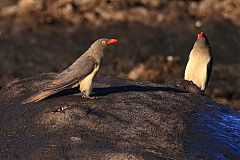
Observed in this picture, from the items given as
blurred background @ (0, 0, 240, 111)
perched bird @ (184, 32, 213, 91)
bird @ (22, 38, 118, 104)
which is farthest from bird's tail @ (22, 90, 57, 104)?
blurred background @ (0, 0, 240, 111)

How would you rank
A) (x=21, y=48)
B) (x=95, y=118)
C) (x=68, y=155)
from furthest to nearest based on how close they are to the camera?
(x=21, y=48)
(x=95, y=118)
(x=68, y=155)

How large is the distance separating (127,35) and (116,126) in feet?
42.8

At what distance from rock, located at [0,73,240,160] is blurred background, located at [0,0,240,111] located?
7.66 metres

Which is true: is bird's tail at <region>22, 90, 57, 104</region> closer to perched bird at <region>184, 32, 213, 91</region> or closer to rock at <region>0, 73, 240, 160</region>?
rock at <region>0, 73, 240, 160</region>

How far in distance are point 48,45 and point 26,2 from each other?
2.63 meters

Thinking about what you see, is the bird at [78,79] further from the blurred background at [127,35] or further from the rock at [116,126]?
the blurred background at [127,35]

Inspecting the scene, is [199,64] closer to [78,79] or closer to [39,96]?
[78,79]

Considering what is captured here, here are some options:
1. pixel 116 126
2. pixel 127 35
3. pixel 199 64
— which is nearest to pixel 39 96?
pixel 116 126

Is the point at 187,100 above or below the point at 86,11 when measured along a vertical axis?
above

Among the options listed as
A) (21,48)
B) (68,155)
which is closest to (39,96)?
(68,155)

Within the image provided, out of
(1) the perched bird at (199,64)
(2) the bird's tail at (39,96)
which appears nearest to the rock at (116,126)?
(2) the bird's tail at (39,96)

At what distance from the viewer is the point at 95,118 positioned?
342 inches

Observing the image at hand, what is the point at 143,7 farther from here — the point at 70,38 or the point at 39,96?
the point at 39,96

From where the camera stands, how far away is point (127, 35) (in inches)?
844
